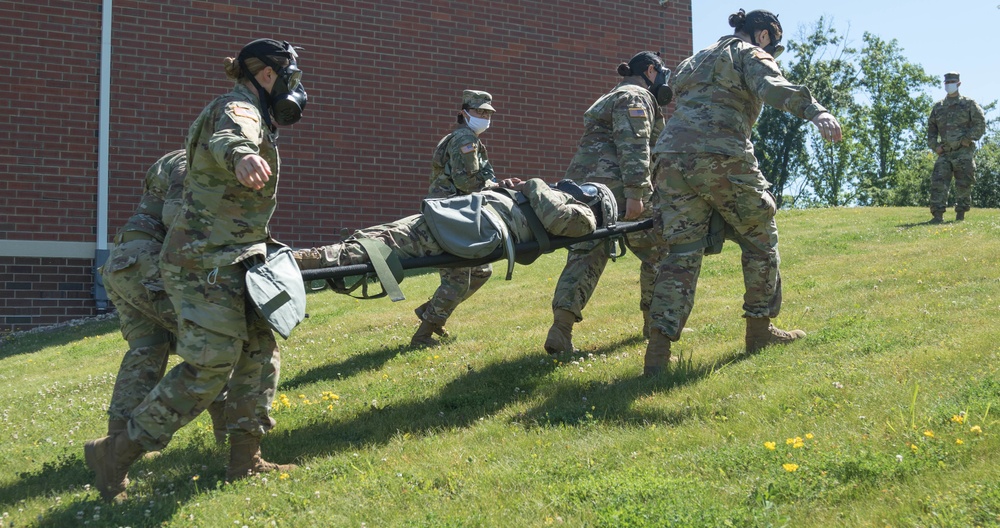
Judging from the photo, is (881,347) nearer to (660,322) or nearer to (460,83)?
(660,322)

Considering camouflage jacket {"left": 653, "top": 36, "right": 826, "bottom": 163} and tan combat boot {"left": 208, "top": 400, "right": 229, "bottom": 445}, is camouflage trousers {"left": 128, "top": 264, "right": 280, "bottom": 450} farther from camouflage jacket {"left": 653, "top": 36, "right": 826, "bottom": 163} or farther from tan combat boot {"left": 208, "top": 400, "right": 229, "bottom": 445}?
camouflage jacket {"left": 653, "top": 36, "right": 826, "bottom": 163}

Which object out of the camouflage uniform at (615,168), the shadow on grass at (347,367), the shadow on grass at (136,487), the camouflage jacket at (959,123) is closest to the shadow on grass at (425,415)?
the shadow on grass at (136,487)

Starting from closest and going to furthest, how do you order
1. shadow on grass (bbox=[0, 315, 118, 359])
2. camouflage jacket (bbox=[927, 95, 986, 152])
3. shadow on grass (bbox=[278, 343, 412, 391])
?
shadow on grass (bbox=[278, 343, 412, 391]) < shadow on grass (bbox=[0, 315, 118, 359]) < camouflage jacket (bbox=[927, 95, 986, 152])

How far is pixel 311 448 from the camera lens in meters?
5.62

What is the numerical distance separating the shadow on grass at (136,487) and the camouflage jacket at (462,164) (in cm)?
393

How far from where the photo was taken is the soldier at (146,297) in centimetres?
540

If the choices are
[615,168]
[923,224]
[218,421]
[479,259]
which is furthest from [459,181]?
[923,224]

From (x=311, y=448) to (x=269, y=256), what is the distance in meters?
1.34

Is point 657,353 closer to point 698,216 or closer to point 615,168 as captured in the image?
point 698,216

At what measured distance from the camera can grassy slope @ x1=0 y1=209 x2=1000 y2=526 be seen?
13.4ft

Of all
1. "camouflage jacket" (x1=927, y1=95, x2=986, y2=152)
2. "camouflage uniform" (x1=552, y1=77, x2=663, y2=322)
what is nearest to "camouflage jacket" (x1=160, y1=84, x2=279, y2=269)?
"camouflage uniform" (x1=552, y1=77, x2=663, y2=322)

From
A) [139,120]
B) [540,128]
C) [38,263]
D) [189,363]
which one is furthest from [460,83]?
[189,363]

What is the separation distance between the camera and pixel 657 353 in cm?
641

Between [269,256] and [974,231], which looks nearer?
[269,256]
